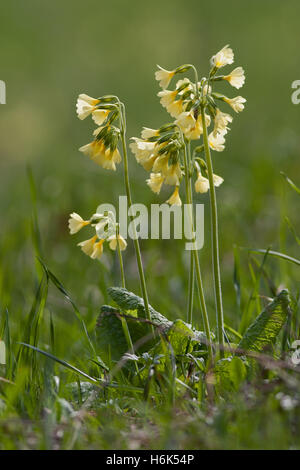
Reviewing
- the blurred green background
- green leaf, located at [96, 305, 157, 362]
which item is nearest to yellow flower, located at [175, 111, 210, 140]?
green leaf, located at [96, 305, 157, 362]

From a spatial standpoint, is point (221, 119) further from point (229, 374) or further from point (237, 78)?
point (229, 374)

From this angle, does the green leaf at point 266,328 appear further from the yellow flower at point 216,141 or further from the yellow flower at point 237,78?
A: the yellow flower at point 237,78

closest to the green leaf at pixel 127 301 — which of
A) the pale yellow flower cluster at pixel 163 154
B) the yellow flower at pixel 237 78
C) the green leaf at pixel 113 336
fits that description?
the green leaf at pixel 113 336

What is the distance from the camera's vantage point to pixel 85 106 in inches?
90.0

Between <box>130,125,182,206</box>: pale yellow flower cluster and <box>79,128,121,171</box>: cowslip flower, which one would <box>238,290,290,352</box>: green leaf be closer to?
<box>130,125,182,206</box>: pale yellow flower cluster

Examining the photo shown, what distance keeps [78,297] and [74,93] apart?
20.5ft

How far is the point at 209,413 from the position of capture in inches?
73.0

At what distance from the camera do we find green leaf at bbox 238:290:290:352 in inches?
86.6

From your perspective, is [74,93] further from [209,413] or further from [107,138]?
[209,413]

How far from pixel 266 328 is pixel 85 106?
94cm

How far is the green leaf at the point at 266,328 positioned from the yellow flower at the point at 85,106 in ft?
2.83

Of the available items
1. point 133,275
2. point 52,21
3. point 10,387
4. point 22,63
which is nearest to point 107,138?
point 10,387

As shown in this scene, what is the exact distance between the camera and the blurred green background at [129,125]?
14.3 ft

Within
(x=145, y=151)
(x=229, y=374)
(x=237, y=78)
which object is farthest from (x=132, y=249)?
(x=229, y=374)
